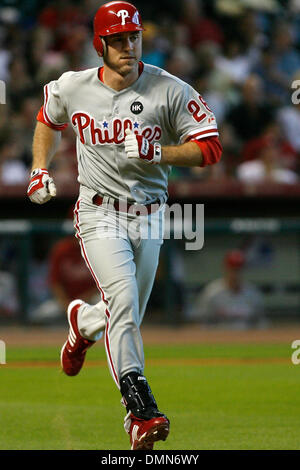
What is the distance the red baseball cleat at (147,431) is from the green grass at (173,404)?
0.87 ft

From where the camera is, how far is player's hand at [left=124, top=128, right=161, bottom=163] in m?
4.81

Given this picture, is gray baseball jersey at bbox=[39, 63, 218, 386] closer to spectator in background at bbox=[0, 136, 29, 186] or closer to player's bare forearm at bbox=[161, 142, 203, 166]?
player's bare forearm at bbox=[161, 142, 203, 166]

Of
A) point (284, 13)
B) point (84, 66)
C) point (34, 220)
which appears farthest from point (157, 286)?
point (284, 13)

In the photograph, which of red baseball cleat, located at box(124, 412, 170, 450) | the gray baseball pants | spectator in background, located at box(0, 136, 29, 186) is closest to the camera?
red baseball cleat, located at box(124, 412, 170, 450)

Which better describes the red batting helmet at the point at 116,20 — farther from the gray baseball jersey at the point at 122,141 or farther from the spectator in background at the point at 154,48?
the spectator in background at the point at 154,48

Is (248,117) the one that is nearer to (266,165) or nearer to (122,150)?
(266,165)

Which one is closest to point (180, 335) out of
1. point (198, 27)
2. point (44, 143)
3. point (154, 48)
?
point (154, 48)

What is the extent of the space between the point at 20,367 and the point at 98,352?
4.38ft

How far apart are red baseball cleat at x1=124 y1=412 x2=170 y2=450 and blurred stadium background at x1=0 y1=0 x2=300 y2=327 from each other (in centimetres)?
656

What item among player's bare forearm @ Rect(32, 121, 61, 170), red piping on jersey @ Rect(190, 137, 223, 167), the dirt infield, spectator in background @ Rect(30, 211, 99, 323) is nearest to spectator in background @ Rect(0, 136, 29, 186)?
spectator in background @ Rect(30, 211, 99, 323)

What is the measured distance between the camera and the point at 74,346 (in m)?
6.10

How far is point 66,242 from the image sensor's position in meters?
11.2

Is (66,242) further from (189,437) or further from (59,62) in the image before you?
(189,437)

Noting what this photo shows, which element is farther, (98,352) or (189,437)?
(98,352)
